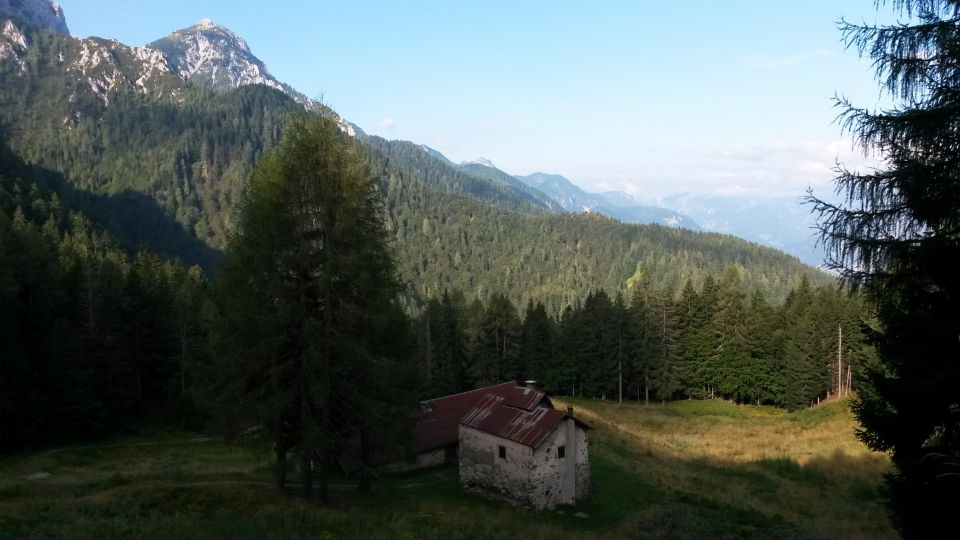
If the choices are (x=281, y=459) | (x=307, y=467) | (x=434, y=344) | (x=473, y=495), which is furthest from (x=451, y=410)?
(x=434, y=344)

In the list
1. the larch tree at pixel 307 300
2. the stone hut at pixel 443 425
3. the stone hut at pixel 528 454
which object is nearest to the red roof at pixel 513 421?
the stone hut at pixel 528 454

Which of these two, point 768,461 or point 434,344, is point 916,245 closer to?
point 768,461

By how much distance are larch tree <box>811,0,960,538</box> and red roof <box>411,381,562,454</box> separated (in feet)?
68.6

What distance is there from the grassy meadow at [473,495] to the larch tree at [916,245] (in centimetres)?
1313

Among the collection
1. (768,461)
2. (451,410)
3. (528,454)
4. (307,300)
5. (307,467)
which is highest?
(307,300)

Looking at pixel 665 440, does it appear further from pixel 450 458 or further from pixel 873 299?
pixel 873 299

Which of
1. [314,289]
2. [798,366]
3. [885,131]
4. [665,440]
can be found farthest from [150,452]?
[798,366]

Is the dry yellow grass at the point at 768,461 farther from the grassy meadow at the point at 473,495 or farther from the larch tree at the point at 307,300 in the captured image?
the larch tree at the point at 307,300

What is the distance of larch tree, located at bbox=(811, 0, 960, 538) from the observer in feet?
36.5

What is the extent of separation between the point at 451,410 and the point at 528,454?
10220 mm

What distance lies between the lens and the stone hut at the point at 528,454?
98.9 feet

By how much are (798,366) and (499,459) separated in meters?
49.4

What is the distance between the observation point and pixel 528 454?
98.8 ft

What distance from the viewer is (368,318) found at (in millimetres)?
21922
